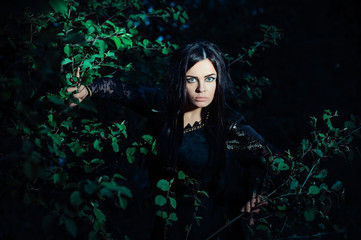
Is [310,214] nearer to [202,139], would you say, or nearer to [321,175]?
[321,175]

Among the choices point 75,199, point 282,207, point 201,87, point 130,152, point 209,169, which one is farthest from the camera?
point 209,169

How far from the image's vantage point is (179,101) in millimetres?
2016

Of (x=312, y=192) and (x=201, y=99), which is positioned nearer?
(x=312, y=192)

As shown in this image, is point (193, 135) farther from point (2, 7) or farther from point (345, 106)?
point (345, 106)

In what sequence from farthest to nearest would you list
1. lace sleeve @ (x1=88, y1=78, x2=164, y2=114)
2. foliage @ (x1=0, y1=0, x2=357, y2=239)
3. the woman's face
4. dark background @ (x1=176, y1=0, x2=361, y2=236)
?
dark background @ (x1=176, y1=0, x2=361, y2=236)
the woman's face
lace sleeve @ (x1=88, y1=78, x2=164, y2=114)
foliage @ (x1=0, y1=0, x2=357, y2=239)

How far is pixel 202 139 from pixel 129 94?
64 cm

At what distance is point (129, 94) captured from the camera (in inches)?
77.2

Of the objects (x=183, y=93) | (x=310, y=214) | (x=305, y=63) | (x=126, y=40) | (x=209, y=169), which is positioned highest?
(x=305, y=63)

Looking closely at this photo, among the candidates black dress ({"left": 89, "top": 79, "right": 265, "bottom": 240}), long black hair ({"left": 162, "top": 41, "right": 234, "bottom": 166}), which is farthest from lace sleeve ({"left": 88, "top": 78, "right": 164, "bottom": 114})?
long black hair ({"left": 162, "top": 41, "right": 234, "bottom": 166})

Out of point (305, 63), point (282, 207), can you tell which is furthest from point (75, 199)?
point (305, 63)

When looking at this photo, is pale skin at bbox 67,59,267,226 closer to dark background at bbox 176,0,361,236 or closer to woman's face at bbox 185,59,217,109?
woman's face at bbox 185,59,217,109

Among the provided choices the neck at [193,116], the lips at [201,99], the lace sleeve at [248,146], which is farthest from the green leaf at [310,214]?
the neck at [193,116]

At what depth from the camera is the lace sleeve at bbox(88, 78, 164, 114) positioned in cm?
179

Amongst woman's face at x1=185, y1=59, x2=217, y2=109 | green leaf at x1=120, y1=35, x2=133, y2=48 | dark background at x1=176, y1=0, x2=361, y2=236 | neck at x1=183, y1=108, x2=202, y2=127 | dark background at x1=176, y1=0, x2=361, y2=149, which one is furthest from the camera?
dark background at x1=176, y1=0, x2=361, y2=149
